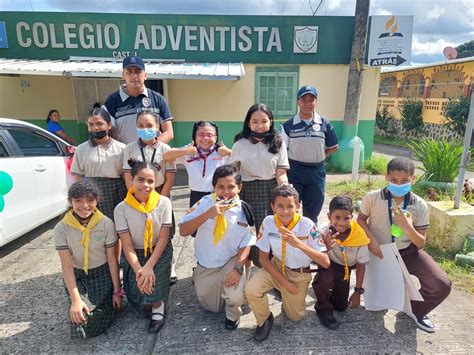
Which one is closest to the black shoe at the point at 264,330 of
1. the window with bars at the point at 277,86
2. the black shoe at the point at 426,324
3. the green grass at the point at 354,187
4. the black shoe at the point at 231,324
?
the black shoe at the point at 231,324

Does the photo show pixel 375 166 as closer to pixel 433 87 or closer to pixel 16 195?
pixel 16 195

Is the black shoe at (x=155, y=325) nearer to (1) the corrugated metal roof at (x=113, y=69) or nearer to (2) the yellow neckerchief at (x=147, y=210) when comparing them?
(2) the yellow neckerchief at (x=147, y=210)

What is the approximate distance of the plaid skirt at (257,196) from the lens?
8.73 feet

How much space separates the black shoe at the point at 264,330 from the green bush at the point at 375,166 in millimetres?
5819


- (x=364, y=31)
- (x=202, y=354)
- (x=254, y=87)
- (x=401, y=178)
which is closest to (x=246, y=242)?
(x=202, y=354)

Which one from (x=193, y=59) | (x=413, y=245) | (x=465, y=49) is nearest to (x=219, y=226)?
(x=413, y=245)

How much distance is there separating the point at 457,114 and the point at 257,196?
11.8 meters

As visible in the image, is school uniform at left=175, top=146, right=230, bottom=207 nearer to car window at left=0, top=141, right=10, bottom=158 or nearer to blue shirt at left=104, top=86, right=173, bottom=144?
blue shirt at left=104, top=86, right=173, bottom=144

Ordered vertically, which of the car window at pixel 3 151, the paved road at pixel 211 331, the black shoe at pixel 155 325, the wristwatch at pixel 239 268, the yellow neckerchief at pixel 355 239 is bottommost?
the paved road at pixel 211 331

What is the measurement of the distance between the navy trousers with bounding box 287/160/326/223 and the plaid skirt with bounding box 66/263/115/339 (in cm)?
179

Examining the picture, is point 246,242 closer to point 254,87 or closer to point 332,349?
point 332,349

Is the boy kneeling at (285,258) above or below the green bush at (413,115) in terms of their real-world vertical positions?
below

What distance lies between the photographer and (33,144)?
3.70 meters

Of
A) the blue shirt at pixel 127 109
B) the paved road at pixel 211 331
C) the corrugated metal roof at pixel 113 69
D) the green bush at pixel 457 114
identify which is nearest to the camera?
the paved road at pixel 211 331
